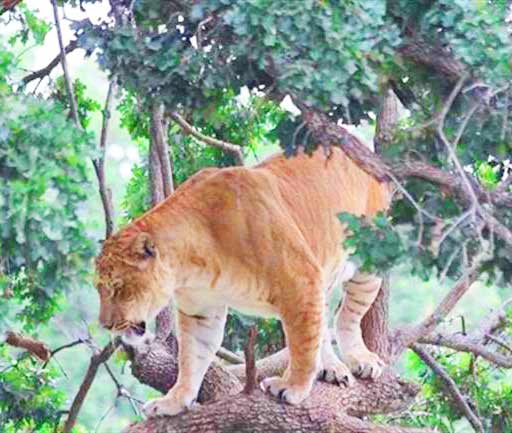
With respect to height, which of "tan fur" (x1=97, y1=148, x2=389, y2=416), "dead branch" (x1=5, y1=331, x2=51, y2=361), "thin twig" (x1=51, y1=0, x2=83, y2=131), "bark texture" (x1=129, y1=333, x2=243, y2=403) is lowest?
"bark texture" (x1=129, y1=333, x2=243, y2=403)

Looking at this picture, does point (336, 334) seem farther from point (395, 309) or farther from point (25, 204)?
point (395, 309)

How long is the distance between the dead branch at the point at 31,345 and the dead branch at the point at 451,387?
1.86 metres

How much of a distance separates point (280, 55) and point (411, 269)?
0.80 metres

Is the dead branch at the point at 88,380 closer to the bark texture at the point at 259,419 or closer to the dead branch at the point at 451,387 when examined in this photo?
the bark texture at the point at 259,419

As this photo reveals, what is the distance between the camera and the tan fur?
258 inches

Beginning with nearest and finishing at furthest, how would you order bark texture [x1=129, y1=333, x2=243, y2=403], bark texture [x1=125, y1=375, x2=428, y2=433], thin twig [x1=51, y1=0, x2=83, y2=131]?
1. bark texture [x1=125, y1=375, x2=428, y2=433]
2. thin twig [x1=51, y1=0, x2=83, y2=131]
3. bark texture [x1=129, y1=333, x2=243, y2=403]

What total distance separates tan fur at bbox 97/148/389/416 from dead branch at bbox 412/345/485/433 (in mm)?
1073

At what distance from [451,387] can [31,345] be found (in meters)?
2.12

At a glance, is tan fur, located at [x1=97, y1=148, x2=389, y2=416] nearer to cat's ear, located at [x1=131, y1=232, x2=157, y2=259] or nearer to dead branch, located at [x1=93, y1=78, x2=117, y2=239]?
cat's ear, located at [x1=131, y1=232, x2=157, y2=259]

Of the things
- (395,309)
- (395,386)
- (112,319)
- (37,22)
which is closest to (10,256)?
(112,319)

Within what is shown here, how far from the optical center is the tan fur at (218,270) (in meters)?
6.56

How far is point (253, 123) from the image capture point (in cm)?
822

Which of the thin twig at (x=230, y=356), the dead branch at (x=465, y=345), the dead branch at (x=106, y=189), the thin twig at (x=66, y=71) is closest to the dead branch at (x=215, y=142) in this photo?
the dead branch at (x=106, y=189)

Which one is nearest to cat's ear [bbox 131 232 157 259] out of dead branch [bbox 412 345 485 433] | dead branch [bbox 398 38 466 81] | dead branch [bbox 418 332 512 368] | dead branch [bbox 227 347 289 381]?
dead branch [bbox 227 347 289 381]
